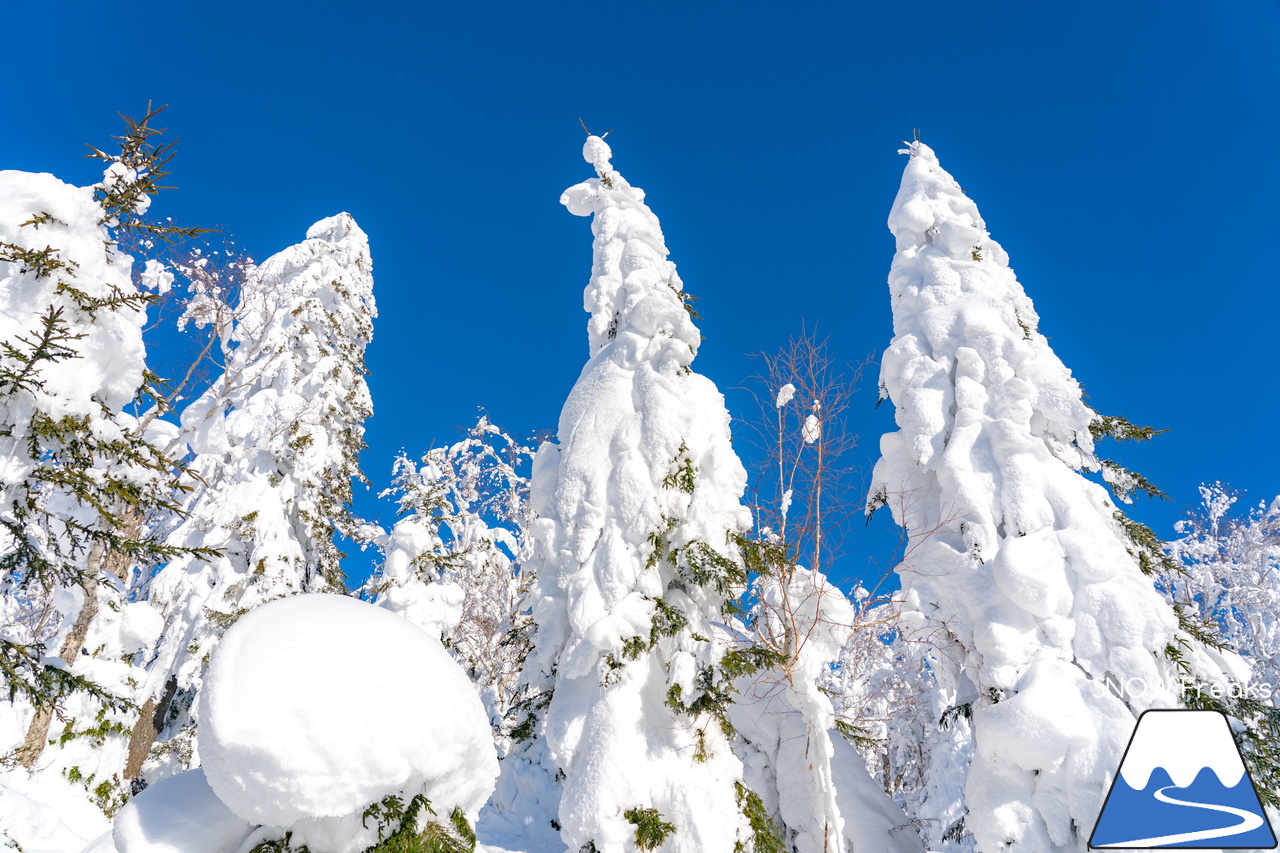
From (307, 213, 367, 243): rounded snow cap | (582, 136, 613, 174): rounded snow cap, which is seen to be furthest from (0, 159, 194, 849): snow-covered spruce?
(307, 213, 367, 243): rounded snow cap

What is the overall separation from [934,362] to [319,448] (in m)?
12.5

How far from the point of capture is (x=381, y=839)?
10.8 feet

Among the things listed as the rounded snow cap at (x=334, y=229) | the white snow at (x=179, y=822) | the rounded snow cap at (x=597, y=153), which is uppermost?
the rounded snow cap at (x=334, y=229)

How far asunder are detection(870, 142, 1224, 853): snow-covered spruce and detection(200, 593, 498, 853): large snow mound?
21.7ft

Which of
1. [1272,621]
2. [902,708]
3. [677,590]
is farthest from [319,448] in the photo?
[1272,621]

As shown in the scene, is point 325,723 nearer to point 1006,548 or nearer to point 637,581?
point 637,581

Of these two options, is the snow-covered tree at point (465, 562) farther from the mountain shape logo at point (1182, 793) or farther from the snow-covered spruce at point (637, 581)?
the mountain shape logo at point (1182, 793)

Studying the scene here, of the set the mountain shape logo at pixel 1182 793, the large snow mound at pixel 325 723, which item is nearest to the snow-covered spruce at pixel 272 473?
the large snow mound at pixel 325 723

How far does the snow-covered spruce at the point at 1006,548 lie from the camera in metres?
7.05

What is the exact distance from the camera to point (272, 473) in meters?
14.1

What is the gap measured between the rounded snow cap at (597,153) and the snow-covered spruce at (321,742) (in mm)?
10860

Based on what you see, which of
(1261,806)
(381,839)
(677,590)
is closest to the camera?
(381,839)

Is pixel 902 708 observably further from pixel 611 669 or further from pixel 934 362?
pixel 611 669

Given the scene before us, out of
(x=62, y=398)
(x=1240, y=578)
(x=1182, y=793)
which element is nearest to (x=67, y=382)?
(x=62, y=398)
